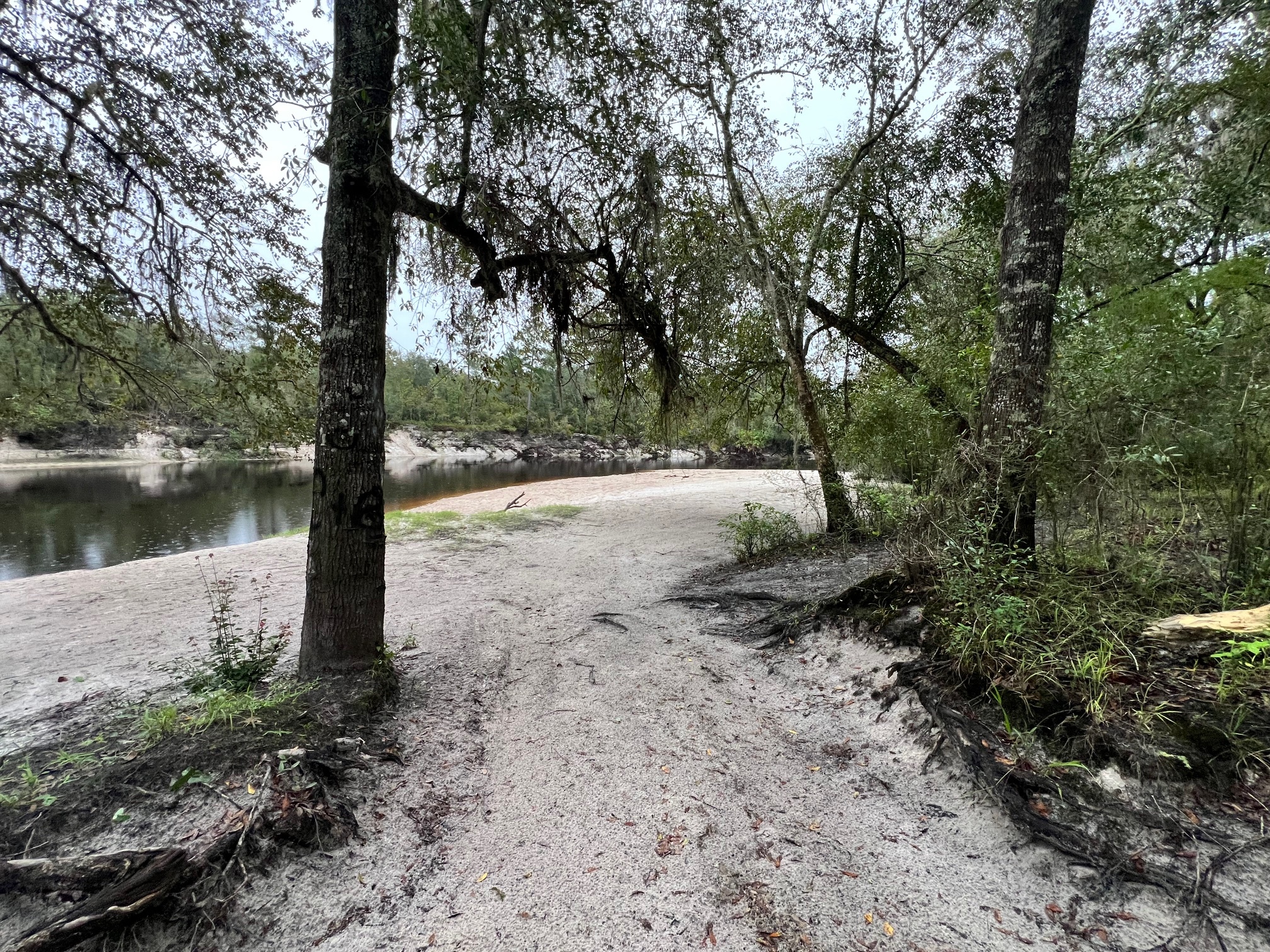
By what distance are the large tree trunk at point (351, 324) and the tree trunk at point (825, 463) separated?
6.36 m

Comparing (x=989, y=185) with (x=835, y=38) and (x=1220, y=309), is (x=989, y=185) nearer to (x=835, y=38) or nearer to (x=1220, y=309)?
(x=835, y=38)

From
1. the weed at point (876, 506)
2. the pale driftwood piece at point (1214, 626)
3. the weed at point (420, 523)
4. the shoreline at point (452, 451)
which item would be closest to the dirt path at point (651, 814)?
the pale driftwood piece at point (1214, 626)

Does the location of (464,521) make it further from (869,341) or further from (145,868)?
(145,868)

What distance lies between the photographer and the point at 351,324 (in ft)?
10.9

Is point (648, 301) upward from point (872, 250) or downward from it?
downward

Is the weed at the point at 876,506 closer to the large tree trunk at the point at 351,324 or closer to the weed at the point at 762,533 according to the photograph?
the weed at the point at 762,533

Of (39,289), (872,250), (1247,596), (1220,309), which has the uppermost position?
(872,250)

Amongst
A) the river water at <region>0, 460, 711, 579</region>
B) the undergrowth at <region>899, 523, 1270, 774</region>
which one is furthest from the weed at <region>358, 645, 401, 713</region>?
the river water at <region>0, 460, 711, 579</region>

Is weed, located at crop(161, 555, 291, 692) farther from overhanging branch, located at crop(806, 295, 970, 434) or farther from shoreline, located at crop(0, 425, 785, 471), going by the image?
shoreline, located at crop(0, 425, 785, 471)

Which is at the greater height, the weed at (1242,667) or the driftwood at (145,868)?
the weed at (1242,667)

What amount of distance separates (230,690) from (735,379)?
9.22 m

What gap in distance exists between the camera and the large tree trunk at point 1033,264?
358cm

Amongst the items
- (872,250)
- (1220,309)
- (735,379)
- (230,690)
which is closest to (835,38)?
(872,250)

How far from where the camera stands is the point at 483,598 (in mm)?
6434
